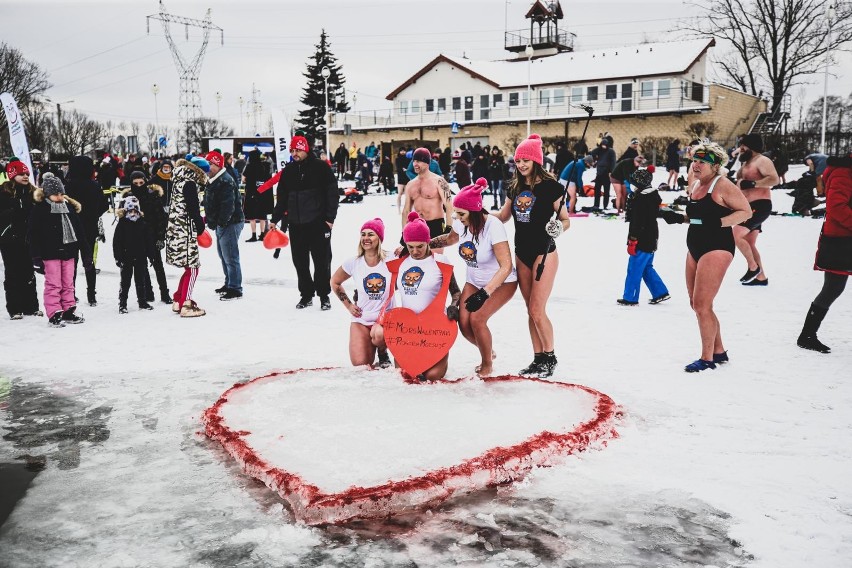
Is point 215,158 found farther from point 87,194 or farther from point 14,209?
point 14,209

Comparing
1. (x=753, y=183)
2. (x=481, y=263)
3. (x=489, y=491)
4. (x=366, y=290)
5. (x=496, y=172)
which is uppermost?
(x=496, y=172)

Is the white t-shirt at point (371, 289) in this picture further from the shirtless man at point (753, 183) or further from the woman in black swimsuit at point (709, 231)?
the shirtless man at point (753, 183)

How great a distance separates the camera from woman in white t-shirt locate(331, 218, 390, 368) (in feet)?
18.0

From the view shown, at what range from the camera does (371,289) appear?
5.52 meters

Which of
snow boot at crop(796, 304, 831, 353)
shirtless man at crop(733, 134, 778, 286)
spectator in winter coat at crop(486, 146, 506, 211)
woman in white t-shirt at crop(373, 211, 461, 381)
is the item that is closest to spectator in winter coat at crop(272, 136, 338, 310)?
woman in white t-shirt at crop(373, 211, 461, 381)

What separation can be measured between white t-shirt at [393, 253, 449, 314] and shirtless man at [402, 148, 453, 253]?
3203mm

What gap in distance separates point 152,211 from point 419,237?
4956 millimetres

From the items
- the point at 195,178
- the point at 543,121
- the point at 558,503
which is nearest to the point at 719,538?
the point at 558,503

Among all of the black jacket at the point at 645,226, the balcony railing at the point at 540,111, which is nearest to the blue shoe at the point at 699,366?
the black jacket at the point at 645,226

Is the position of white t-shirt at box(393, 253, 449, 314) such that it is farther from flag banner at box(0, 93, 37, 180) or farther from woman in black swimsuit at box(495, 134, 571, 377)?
flag banner at box(0, 93, 37, 180)

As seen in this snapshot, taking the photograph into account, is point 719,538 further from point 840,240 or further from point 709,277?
point 840,240

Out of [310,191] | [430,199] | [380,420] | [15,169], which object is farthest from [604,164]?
[380,420]

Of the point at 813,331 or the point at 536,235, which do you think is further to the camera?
the point at 813,331

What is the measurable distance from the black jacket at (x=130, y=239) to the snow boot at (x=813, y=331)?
24.2ft
